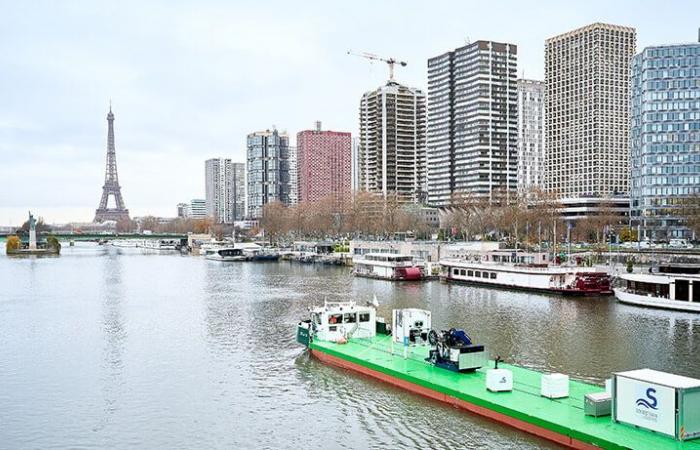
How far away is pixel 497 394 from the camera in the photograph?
31.0 metres

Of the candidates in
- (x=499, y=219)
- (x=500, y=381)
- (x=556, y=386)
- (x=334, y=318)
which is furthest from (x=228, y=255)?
(x=556, y=386)

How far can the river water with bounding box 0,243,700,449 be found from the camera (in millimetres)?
30859

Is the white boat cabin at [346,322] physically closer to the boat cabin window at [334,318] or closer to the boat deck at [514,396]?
the boat cabin window at [334,318]

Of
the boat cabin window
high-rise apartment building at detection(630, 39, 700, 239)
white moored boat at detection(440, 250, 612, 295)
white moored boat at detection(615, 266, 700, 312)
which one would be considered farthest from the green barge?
high-rise apartment building at detection(630, 39, 700, 239)

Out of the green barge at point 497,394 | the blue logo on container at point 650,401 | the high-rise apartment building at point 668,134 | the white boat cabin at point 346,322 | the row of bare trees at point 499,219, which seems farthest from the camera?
the row of bare trees at point 499,219

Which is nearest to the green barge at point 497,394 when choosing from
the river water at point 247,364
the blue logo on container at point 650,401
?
the river water at point 247,364

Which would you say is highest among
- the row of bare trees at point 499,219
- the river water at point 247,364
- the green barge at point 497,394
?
the row of bare trees at point 499,219

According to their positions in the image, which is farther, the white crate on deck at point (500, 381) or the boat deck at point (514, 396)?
the white crate on deck at point (500, 381)

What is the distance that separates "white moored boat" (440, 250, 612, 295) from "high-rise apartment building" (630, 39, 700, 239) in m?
57.7

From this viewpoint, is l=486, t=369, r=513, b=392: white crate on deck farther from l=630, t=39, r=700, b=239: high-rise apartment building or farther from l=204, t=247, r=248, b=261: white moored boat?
l=204, t=247, r=248, b=261: white moored boat

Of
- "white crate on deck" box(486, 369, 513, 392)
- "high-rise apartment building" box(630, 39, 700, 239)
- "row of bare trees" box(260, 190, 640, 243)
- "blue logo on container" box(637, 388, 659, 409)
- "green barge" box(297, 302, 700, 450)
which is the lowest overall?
"green barge" box(297, 302, 700, 450)

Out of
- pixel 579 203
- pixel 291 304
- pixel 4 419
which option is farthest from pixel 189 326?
pixel 579 203

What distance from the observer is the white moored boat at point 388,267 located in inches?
4075

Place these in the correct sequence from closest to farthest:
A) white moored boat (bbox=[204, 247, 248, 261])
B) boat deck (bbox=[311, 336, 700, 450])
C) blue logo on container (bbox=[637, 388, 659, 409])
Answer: blue logo on container (bbox=[637, 388, 659, 409]), boat deck (bbox=[311, 336, 700, 450]), white moored boat (bbox=[204, 247, 248, 261])
